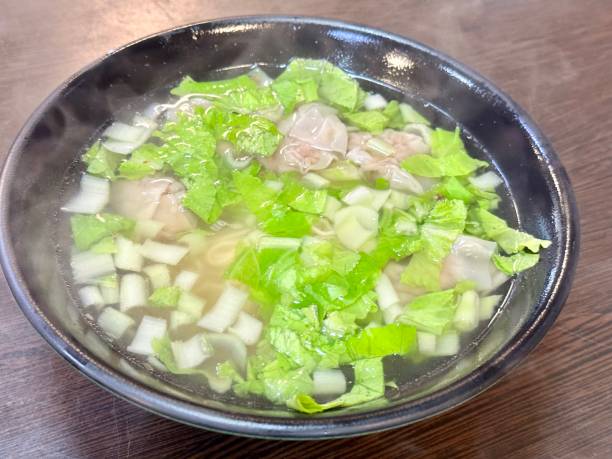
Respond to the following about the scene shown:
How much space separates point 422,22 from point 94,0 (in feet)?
6.83

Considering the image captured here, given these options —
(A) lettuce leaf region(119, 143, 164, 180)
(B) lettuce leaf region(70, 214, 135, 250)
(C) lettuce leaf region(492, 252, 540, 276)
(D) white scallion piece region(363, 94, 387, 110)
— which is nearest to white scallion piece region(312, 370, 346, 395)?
(C) lettuce leaf region(492, 252, 540, 276)

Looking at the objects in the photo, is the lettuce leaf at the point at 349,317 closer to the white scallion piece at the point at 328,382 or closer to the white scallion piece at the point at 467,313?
the white scallion piece at the point at 328,382

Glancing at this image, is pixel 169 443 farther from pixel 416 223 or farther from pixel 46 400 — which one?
pixel 416 223

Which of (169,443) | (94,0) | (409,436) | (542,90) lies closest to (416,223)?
(409,436)

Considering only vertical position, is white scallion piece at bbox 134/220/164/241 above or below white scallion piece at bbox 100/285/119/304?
above

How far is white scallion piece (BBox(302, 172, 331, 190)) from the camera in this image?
8.18 ft

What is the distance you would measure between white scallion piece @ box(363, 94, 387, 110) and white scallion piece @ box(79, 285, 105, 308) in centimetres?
158

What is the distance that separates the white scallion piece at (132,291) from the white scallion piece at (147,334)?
86mm

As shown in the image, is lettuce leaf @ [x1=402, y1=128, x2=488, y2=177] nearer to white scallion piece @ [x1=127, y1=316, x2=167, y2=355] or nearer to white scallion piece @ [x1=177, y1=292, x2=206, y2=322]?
white scallion piece @ [x1=177, y1=292, x2=206, y2=322]

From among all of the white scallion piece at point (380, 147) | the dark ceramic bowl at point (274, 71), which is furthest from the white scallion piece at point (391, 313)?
the white scallion piece at point (380, 147)

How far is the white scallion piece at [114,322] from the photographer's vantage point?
76.6 inches

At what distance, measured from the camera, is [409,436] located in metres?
1.84

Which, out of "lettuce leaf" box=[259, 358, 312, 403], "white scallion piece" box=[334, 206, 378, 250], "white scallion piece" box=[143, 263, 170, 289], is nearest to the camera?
"lettuce leaf" box=[259, 358, 312, 403]

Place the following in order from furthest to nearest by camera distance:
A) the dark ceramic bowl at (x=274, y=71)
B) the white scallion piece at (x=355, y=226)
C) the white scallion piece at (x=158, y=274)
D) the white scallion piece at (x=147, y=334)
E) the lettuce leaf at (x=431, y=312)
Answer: the white scallion piece at (x=355, y=226)
the white scallion piece at (x=158, y=274)
the lettuce leaf at (x=431, y=312)
the white scallion piece at (x=147, y=334)
the dark ceramic bowl at (x=274, y=71)
